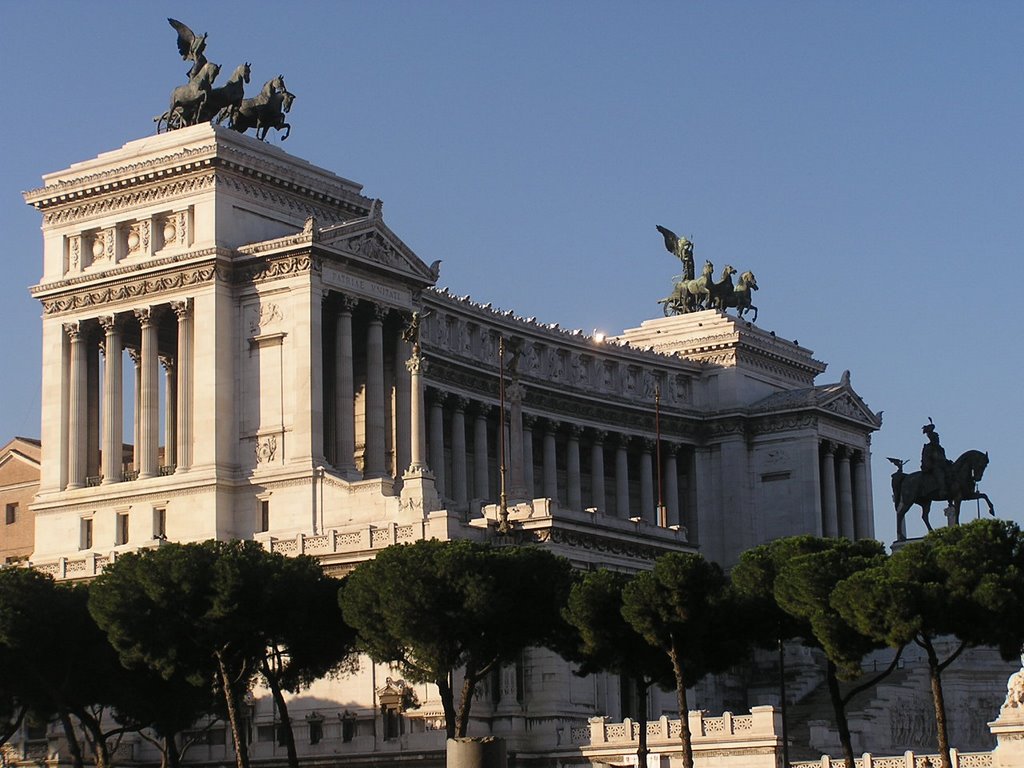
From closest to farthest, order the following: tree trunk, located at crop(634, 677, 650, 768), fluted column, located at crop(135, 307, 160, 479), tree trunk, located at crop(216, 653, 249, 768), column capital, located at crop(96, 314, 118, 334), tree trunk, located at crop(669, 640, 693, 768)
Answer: tree trunk, located at crop(669, 640, 693, 768) < tree trunk, located at crop(634, 677, 650, 768) < tree trunk, located at crop(216, 653, 249, 768) < fluted column, located at crop(135, 307, 160, 479) < column capital, located at crop(96, 314, 118, 334)

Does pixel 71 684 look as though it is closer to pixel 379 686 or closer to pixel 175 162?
pixel 379 686

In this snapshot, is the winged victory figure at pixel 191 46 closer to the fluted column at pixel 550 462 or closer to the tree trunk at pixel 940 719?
the fluted column at pixel 550 462

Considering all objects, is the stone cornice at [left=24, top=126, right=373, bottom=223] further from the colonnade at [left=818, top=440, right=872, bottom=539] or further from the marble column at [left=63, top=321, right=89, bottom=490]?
the colonnade at [left=818, top=440, right=872, bottom=539]

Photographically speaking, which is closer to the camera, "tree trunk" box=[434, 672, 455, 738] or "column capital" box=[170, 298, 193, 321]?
"tree trunk" box=[434, 672, 455, 738]

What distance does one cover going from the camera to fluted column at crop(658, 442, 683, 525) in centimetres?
15938

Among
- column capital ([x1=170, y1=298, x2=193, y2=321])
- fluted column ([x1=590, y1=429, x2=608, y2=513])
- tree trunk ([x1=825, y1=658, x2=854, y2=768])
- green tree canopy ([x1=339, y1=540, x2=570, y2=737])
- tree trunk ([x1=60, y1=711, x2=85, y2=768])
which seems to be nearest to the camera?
tree trunk ([x1=825, y1=658, x2=854, y2=768])

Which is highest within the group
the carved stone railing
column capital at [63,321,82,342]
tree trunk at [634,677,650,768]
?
column capital at [63,321,82,342]

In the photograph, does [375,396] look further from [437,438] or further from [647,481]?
[647,481]

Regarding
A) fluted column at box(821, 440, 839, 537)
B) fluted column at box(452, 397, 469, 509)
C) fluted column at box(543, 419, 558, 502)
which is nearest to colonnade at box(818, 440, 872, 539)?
fluted column at box(821, 440, 839, 537)

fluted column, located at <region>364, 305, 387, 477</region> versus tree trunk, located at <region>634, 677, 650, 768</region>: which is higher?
fluted column, located at <region>364, 305, 387, 477</region>

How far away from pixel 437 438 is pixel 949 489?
32.1m

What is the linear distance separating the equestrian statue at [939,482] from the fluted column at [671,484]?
24228mm

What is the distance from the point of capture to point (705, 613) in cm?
9112

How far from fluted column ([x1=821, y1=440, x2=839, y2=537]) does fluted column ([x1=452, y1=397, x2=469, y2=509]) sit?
109ft
